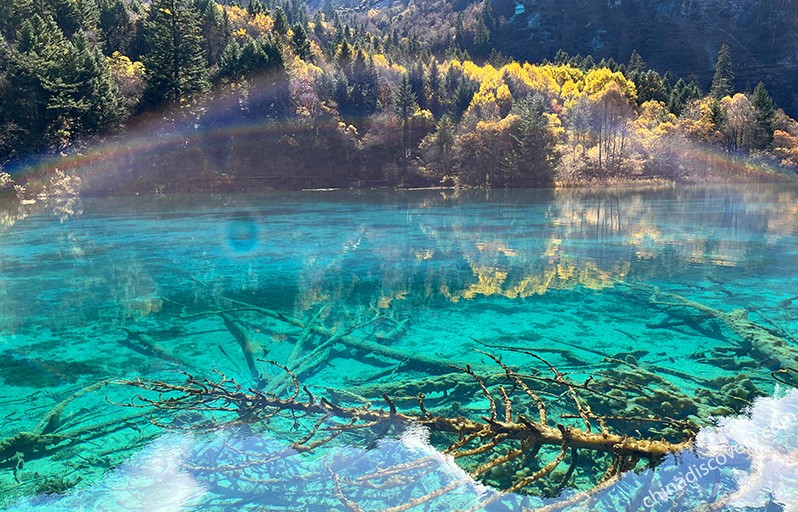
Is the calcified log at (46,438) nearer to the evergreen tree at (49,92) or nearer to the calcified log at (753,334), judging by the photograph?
the calcified log at (753,334)

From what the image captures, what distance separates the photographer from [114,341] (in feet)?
29.1

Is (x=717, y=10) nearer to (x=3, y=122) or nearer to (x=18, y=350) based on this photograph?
(x=3, y=122)

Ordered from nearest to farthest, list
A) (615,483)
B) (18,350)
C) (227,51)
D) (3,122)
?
(615,483)
(18,350)
(3,122)
(227,51)

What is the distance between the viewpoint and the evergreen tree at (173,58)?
55688 millimetres

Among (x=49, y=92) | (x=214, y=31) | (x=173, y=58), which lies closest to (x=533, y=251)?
(x=49, y=92)

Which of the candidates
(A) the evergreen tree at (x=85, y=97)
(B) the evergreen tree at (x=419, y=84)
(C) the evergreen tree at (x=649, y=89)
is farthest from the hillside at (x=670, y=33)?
(A) the evergreen tree at (x=85, y=97)

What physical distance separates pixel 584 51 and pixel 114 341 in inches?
7434

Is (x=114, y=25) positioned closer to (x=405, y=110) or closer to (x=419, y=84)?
(x=405, y=110)

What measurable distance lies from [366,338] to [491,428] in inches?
182

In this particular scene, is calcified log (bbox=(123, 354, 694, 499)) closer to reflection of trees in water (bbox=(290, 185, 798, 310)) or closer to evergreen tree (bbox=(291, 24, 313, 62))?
reflection of trees in water (bbox=(290, 185, 798, 310))

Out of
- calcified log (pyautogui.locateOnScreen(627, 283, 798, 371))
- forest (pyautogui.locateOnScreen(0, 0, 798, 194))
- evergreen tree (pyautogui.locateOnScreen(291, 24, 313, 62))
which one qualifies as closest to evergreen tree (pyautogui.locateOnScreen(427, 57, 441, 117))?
forest (pyautogui.locateOnScreen(0, 0, 798, 194))

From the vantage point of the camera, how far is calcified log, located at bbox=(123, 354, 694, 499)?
4246mm

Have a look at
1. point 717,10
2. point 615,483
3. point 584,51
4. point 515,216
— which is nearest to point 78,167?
point 515,216

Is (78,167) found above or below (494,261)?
above
